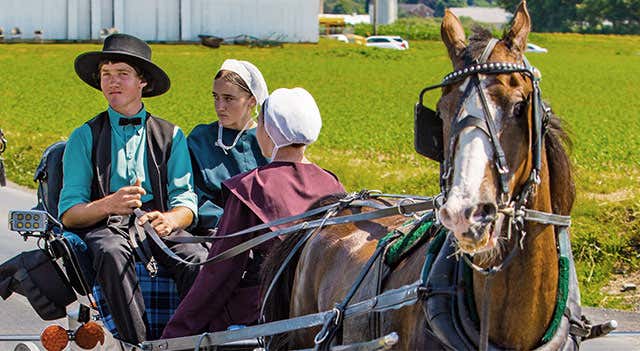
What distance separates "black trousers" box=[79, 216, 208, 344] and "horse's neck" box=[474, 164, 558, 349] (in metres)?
2.27

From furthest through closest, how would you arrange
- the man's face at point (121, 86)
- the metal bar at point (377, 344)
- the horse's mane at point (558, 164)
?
the man's face at point (121, 86), the metal bar at point (377, 344), the horse's mane at point (558, 164)

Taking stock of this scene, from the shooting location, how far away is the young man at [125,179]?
5.67 metres

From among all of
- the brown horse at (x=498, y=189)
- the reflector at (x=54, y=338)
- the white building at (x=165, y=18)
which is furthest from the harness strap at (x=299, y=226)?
the white building at (x=165, y=18)

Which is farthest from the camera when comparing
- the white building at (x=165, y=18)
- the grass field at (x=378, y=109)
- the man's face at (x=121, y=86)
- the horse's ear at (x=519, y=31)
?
the white building at (x=165, y=18)

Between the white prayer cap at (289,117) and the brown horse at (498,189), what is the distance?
44.1 inches

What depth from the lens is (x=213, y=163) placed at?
6320 mm

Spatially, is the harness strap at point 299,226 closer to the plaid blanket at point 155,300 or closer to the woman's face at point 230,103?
the plaid blanket at point 155,300

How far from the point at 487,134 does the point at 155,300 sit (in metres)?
2.88

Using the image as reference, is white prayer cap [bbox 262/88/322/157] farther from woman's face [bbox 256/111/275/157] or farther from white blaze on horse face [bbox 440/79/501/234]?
white blaze on horse face [bbox 440/79/501/234]

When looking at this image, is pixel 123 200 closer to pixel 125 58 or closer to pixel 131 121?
pixel 131 121

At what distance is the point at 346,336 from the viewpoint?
4.45m

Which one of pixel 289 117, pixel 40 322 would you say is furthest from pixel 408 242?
pixel 40 322

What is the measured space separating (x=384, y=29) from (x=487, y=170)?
9329cm

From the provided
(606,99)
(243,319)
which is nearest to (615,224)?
(243,319)
